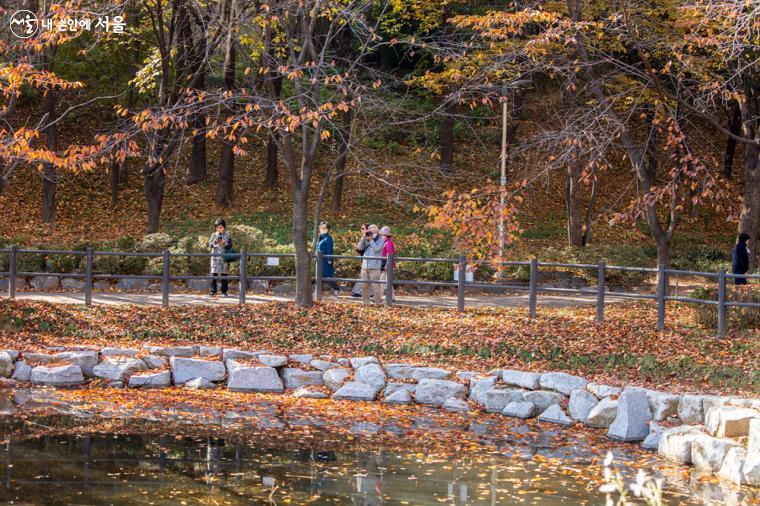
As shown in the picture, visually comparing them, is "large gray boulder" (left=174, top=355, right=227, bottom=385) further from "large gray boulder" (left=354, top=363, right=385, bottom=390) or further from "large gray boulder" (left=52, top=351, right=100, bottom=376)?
"large gray boulder" (left=354, top=363, right=385, bottom=390)

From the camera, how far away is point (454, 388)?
46.9 ft

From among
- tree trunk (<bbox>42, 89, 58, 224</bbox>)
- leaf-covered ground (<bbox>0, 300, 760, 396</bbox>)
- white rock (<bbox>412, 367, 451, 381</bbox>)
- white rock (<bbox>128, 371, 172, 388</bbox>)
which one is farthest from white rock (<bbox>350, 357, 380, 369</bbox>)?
tree trunk (<bbox>42, 89, 58, 224</bbox>)

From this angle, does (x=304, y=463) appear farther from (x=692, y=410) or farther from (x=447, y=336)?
(x=447, y=336)

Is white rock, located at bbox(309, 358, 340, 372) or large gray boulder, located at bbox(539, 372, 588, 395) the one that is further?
white rock, located at bbox(309, 358, 340, 372)

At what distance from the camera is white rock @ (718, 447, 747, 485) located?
10.3 meters

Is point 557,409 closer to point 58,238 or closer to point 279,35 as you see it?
point 279,35

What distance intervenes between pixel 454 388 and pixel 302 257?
4.99 meters

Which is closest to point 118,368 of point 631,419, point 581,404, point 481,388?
point 481,388

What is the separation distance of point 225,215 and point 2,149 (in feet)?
52.2

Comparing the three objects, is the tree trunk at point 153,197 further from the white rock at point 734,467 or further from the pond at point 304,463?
the white rock at point 734,467

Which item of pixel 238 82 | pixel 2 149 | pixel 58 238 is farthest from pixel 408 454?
pixel 238 82

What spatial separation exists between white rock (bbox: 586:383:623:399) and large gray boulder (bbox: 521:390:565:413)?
0.44 metres

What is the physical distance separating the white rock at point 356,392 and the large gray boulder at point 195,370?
2.06 metres

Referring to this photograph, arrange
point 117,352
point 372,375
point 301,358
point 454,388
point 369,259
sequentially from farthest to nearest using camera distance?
point 369,259 → point 117,352 → point 301,358 → point 372,375 → point 454,388
